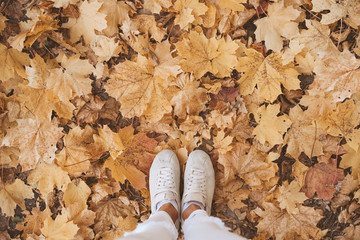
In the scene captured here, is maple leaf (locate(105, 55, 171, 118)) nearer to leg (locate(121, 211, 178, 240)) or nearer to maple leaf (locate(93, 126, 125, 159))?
maple leaf (locate(93, 126, 125, 159))

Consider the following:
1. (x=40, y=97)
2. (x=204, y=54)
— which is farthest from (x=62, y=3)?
(x=204, y=54)

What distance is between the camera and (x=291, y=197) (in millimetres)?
1322

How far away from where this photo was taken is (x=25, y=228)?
4.61 ft

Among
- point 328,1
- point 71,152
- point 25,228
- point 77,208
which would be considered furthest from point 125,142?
point 328,1

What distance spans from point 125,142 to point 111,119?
0.15 metres

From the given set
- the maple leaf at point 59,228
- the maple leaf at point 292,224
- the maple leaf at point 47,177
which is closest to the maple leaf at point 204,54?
the maple leaf at point 292,224

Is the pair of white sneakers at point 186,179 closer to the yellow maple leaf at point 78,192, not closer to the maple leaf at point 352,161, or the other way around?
the yellow maple leaf at point 78,192

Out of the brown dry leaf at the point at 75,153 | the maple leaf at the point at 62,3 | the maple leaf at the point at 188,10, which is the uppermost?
the maple leaf at the point at 62,3

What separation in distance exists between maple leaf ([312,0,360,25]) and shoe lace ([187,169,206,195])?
3.13 feet

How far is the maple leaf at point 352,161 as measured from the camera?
50.6 inches

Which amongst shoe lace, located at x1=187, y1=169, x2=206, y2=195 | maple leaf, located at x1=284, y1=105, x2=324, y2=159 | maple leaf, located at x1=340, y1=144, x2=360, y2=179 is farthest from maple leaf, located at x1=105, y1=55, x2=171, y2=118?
maple leaf, located at x1=340, y1=144, x2=360, y2=179

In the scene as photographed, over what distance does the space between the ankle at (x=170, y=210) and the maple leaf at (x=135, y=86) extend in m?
0.47

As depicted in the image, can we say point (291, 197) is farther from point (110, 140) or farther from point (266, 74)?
point (110, 140)

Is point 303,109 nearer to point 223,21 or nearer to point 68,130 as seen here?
point 223,21
